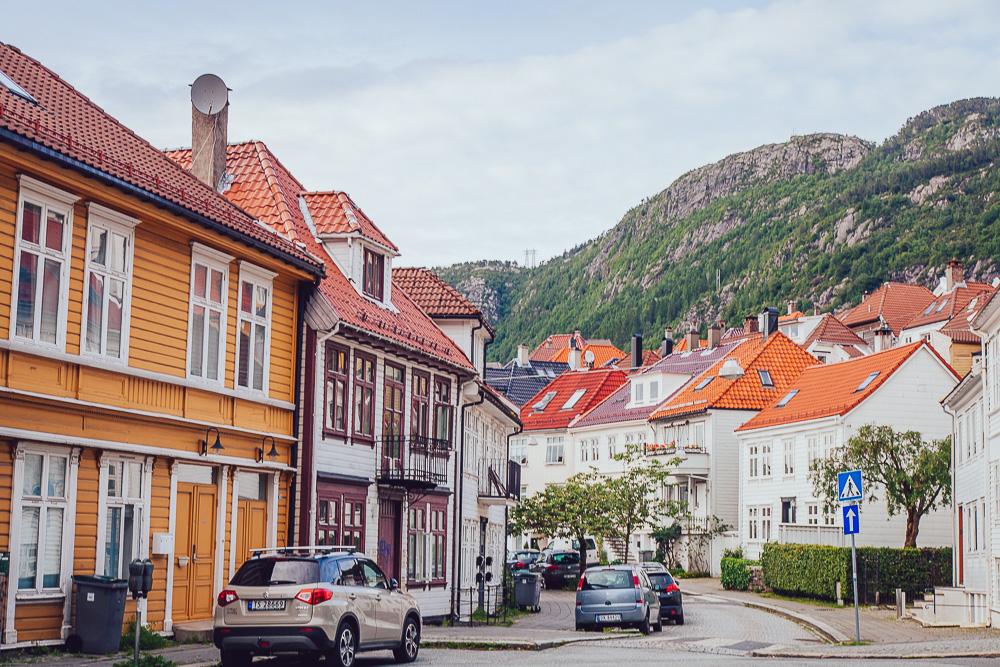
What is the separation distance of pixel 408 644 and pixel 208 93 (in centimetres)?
1268

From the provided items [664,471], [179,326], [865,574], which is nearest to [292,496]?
[179,326]

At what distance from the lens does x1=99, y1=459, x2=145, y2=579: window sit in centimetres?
2120

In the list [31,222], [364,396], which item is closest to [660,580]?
[364,396]

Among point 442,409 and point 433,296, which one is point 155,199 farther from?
point 433,296

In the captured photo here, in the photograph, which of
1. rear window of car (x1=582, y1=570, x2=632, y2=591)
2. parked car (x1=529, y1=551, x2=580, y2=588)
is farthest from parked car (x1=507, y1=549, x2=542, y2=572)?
rear window of car (x1=582, y1=570, x2=632, y2=591)

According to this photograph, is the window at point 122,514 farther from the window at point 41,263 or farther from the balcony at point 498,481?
the balcony at point 498,481

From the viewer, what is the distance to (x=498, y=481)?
4381 cm

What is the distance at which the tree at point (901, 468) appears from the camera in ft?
159

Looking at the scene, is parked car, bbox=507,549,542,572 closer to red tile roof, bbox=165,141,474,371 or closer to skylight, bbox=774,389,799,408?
skylight, bbox=774,389,799,408

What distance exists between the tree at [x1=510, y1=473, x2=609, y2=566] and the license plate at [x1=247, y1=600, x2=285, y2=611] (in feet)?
141

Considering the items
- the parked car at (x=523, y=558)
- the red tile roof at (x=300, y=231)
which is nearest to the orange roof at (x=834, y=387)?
the parked car at (x=523, y=558)

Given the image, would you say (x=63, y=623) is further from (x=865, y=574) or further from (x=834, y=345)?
(x=834, y=345)

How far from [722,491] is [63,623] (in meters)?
51.1

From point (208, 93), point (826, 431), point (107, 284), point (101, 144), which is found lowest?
point (107, 284)
